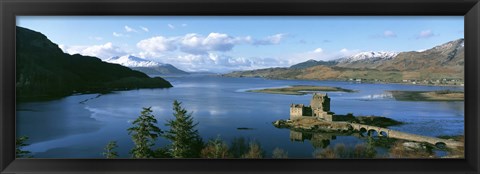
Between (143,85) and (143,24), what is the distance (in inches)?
16.6

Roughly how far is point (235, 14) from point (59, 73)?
127 centimetres

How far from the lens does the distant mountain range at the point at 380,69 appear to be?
2350 mm

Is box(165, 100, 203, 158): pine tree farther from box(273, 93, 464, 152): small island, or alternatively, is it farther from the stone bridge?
the stone bridge

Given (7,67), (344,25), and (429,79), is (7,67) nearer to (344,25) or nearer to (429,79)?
(344,25)

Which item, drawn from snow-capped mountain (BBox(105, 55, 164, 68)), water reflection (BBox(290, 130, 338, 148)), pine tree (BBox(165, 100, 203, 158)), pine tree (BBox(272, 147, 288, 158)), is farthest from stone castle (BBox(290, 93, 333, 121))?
snow-capped mountain (BBox(105, 55, 164, 68))

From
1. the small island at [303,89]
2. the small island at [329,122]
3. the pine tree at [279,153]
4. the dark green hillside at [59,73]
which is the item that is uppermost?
the dark green hillside at [59,73]

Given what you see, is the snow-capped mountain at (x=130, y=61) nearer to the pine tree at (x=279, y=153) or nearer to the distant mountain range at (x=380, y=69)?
the distant mountain range at (x=380, y=69)

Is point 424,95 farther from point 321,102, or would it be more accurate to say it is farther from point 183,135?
point 183,135

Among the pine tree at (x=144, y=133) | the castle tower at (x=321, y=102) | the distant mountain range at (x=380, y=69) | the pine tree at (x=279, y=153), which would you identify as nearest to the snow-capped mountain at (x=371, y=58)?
the distant mountain range at (x=380, y=69)

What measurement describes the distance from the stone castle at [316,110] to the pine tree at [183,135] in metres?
0.67

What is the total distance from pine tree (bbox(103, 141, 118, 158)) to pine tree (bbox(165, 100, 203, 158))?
33cm

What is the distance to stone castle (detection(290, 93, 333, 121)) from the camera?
2379 millimetres

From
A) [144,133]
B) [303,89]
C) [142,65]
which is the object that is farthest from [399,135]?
[142,65]

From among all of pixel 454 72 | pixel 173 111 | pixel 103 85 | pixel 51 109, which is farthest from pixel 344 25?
pixel 51 109
